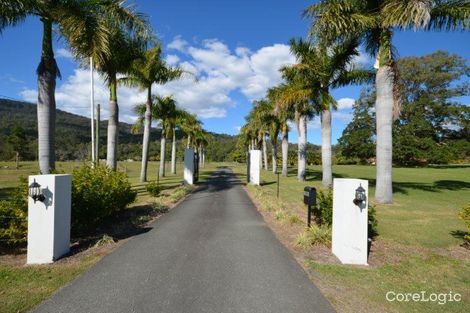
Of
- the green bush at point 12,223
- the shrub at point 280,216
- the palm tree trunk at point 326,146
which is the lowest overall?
the shrub at point 280,216

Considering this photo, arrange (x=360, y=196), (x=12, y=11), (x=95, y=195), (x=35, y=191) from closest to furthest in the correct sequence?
(x=35, y=191)
(x=360, y=196)
(x=95, y=195)
(x=12, y=11)

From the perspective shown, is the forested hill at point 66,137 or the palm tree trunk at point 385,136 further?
the forested hill at point 66,137

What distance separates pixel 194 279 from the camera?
5.11 meters

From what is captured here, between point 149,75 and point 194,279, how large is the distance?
1904cm

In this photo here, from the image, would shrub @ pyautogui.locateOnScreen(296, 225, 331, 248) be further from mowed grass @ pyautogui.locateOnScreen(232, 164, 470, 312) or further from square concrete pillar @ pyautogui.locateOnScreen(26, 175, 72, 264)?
square concrete pillar @ pyautogui.locateOnScreen(26, 175, 72, 264)

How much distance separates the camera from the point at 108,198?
9.13m

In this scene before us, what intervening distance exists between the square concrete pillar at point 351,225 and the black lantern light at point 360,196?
0.14ft

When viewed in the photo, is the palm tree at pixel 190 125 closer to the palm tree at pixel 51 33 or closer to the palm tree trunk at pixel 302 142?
the palm tree trunk at pixel 302 142

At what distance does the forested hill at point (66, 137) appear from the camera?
7912 centimetres

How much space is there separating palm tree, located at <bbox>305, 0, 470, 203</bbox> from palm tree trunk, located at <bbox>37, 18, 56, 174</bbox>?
9.48 meters

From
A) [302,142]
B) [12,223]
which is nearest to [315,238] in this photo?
[12,223]

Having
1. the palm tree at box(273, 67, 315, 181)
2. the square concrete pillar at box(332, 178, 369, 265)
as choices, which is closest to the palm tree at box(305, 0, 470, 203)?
the palm tree at box(273, 67, 315, 181)

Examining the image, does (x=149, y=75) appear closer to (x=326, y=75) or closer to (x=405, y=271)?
(x=326, y=75)

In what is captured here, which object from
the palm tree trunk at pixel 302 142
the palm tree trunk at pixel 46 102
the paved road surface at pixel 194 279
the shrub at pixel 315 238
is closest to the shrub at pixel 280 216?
the paved road surface at pixel 194 279
